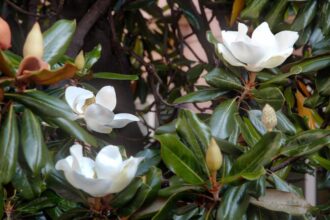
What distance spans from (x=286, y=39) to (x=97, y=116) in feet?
1.13

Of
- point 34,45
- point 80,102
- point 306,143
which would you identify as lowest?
point 306,143

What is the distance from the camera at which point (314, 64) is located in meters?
1.02

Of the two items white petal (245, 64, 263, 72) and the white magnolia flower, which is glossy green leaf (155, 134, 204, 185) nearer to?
the white magnolia flower

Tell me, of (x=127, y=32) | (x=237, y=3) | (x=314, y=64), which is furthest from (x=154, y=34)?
(x=314, y=64)

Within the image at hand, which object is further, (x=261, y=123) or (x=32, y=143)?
(x=261, y=123)

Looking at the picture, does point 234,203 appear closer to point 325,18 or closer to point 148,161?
point 148,161

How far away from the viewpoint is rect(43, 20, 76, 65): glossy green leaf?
2.61 feet

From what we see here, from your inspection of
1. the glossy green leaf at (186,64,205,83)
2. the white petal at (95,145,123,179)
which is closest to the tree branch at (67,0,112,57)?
the glossy green leaf at (186,64,205,83)

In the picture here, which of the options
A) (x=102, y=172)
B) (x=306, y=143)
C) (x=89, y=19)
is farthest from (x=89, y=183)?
(x=89, y=19)

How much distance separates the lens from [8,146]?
714 millimetres

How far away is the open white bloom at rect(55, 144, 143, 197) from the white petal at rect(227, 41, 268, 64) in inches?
10.4

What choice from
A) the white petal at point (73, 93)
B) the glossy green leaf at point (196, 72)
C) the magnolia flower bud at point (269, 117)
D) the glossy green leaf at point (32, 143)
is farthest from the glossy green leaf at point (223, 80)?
the glossy green leaf at point (196, 72)

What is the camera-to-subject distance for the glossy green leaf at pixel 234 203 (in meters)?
0.75

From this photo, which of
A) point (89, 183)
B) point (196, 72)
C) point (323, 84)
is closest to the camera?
point (89, 183)
